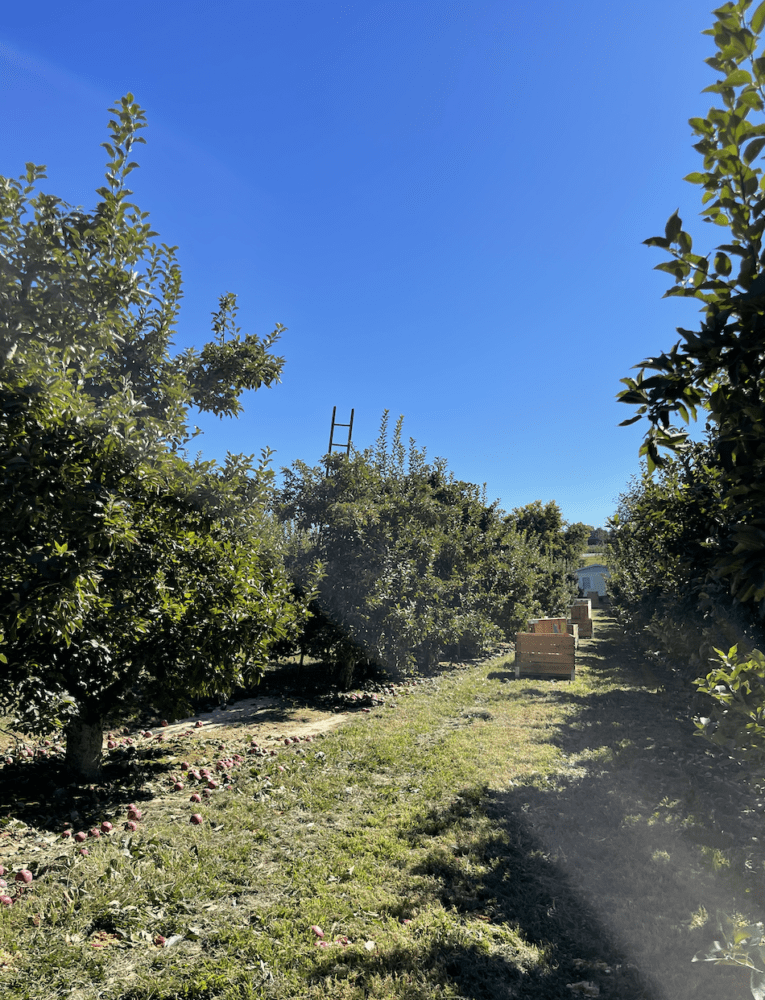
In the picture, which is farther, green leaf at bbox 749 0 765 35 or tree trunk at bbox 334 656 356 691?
tree trunk at bbox 334 656 356 691

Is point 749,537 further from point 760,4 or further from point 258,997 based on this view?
point 258,997

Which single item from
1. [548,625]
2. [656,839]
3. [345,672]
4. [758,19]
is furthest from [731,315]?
[548,625]

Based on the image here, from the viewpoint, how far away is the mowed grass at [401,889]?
313 centimetres

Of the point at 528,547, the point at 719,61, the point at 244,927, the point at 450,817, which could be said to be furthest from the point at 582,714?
the point at 528,547

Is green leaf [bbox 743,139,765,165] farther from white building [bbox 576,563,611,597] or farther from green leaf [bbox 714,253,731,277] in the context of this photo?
white building [bbox 576,563,611,597]

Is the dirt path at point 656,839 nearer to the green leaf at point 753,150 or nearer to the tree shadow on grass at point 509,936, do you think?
the tree shadow on grass at point 509,936

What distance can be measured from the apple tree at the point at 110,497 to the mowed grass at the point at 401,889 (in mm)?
1529

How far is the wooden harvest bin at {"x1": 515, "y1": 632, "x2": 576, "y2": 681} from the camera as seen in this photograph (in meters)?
13.5

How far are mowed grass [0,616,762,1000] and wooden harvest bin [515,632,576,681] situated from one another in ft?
20.6

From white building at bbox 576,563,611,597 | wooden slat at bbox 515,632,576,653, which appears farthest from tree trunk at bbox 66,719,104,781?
white building at bbox 576,563,611,597

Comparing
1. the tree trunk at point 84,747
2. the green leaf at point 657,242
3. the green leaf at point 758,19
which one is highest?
the green leaf at point 758,19

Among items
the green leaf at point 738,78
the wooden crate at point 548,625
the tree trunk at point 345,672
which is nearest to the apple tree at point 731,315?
the green leaf at point 738,78

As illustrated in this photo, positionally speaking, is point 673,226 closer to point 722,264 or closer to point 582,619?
point 722,264

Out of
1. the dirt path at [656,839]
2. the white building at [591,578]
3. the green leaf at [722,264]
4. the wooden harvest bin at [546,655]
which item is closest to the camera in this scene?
the green leaf at [722,264]
